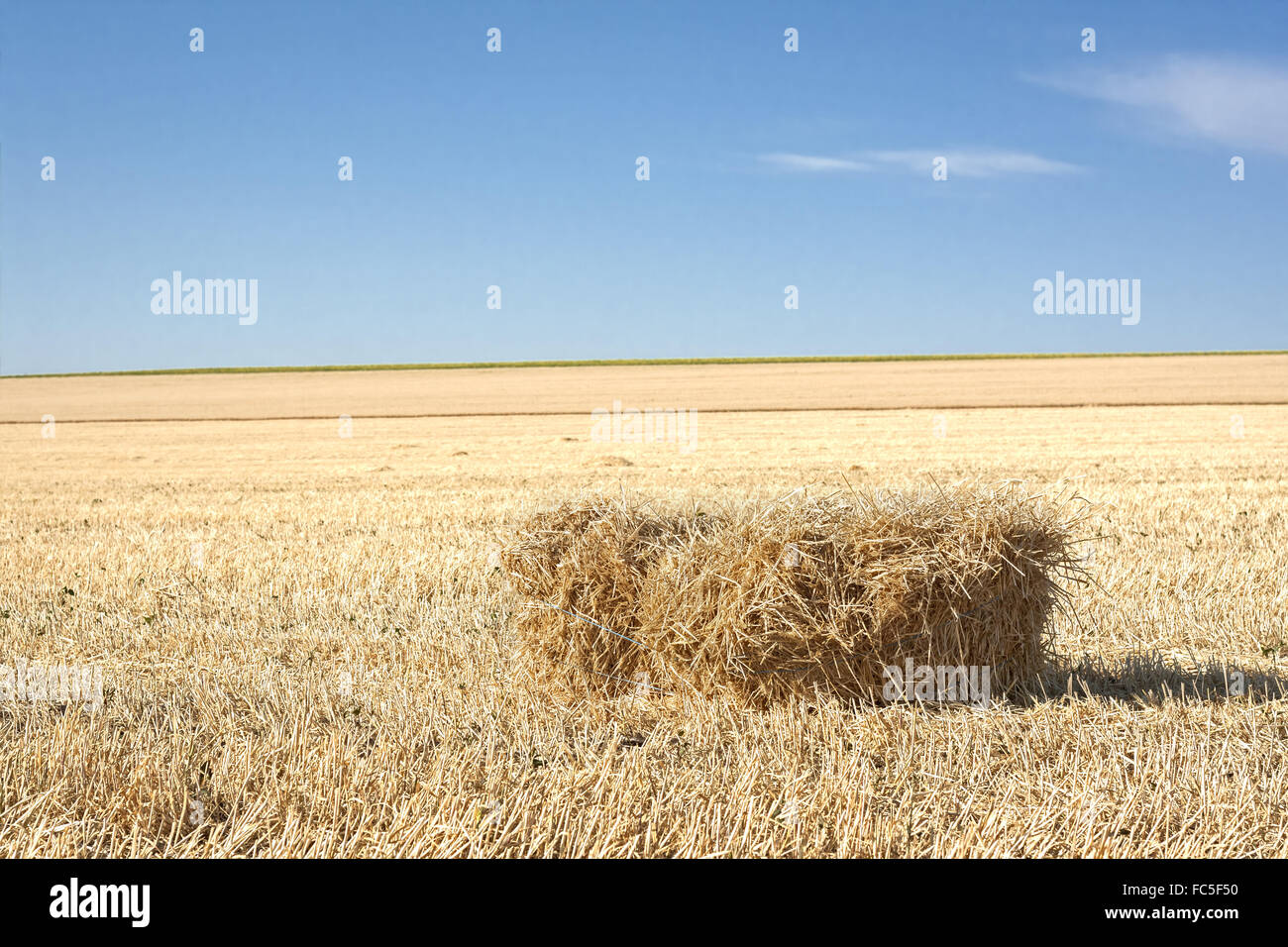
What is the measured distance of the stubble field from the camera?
4.09 meters

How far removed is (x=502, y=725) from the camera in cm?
532

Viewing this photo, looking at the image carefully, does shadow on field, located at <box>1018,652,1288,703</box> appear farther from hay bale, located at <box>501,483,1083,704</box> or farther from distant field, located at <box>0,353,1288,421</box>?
distant field, located at <box>0,353,1288,421</box>

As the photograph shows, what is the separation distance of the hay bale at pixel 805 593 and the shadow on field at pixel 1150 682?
22 centimetres

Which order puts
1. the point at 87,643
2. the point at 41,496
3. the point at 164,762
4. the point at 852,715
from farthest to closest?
the point at 41,496, the point at 87,643, the point at 852,715, the point at 164,762

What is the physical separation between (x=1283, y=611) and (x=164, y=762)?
759cm

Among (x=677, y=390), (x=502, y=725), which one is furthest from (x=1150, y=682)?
(x=677, y=390)

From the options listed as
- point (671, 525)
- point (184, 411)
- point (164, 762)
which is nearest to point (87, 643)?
point (164, 762)

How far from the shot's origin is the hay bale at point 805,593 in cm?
539

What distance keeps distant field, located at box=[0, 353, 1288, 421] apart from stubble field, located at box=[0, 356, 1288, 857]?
41164 mm

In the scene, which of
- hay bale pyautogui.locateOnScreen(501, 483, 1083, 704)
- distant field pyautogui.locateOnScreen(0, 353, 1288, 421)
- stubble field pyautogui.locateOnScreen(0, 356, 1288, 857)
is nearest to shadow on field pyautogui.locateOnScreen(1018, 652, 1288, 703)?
stubble field pyautogui.locateOnScreen(0, 356, 1288, 857)

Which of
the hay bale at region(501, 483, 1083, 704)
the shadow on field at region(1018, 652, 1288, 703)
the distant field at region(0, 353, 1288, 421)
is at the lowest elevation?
the shadow on field at region(1018, 652, 1288, 703)

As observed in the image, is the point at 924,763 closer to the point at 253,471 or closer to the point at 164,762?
the point at 164,762
